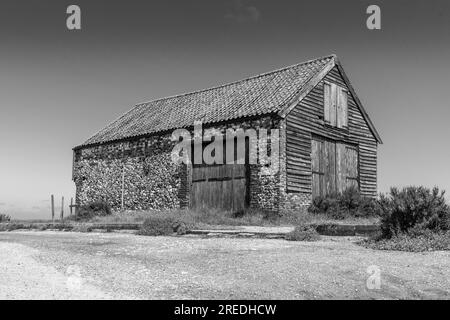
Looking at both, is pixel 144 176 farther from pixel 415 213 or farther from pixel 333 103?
pixel 415 213

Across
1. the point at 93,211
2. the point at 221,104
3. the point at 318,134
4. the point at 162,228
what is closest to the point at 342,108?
the point at 318,134

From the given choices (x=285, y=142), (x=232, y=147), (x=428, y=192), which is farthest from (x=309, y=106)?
(x=428, y=192)

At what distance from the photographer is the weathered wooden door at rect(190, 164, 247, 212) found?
1839 centimetres

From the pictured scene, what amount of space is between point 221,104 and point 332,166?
5603mm

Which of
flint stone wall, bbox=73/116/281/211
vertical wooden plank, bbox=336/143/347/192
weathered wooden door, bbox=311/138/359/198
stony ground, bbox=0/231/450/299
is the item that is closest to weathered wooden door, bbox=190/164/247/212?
flint stone wall, bbox=73/116/281/211

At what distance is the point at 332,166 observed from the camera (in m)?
19.7

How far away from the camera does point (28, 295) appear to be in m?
4.96

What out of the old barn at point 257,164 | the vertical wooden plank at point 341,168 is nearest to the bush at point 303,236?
the old barn at point 257,164

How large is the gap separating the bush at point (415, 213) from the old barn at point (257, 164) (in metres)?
7.36

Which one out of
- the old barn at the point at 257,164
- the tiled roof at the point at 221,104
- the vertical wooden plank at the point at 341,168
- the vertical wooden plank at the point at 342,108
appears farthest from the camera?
the vertical wooden plank at the point at 342,108

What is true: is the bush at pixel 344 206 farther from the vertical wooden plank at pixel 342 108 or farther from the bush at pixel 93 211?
the bush at pixel 93 211

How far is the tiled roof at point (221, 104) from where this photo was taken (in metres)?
19.0

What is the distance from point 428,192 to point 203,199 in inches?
433
